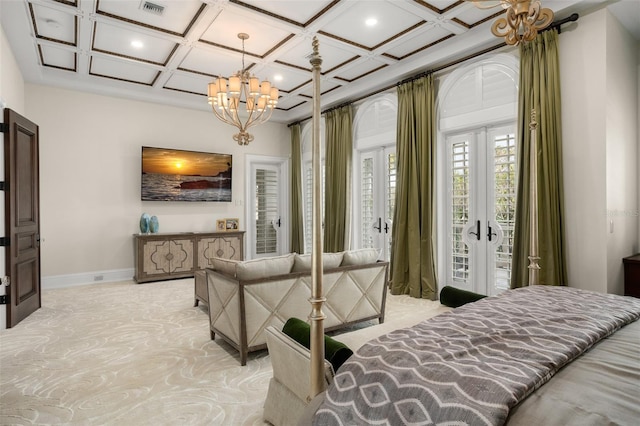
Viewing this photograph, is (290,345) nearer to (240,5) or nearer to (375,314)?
(375,314)

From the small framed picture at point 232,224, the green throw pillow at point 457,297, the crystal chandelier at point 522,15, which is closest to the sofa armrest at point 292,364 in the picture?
the green throw pillow at point 457,297

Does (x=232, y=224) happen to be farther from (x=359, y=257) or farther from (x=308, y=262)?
(x=308, y=262)

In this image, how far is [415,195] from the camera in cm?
500

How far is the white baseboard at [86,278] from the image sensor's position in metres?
5.68

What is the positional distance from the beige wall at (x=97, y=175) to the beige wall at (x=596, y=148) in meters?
5.84

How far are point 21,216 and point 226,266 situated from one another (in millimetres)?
2820

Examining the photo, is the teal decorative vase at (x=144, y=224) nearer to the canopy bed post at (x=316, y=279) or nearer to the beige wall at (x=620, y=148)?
the canopy bed post at (x=316, y=279)

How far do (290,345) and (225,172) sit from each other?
19.0 feet

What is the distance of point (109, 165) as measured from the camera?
6.15 metres

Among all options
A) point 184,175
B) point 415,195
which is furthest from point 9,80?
point 415,195

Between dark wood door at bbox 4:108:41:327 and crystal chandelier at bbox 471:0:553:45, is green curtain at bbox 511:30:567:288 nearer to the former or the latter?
crystal chandelier at bbox 471:0:553:45

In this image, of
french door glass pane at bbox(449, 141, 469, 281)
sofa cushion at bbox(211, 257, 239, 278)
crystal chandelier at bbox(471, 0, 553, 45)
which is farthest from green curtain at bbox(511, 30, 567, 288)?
sofa cushion at bbox(211, 257, 239, 278)

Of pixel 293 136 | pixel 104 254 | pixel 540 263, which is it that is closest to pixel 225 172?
pixel 293 136

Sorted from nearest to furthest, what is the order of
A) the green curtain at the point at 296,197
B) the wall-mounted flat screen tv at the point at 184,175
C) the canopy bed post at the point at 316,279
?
the canopy bed post at the point at 316,279
the wall-mounted flat screen tv at the point at 184,175
the green curtain at the point at 296,197
